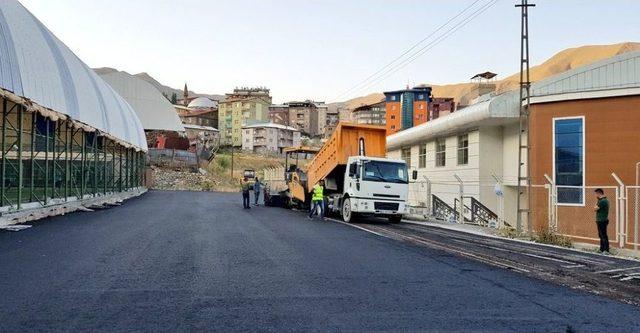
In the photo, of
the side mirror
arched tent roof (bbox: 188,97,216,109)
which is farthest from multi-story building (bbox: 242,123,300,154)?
the side mirror

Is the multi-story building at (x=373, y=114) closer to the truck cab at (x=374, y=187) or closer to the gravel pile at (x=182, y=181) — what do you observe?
the gravel pile at (x=182, y=181)

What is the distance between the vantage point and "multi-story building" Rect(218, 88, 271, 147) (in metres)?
122

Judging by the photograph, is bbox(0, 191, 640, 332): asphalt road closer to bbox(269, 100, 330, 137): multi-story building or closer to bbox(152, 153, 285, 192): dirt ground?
bbox(152, 153, 285, 192): dirt ground

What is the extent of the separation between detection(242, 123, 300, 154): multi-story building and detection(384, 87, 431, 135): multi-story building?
23.9m

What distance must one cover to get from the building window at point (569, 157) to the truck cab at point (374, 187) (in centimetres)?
652

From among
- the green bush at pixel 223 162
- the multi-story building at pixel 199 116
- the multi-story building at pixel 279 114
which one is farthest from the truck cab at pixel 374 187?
the multi-story building at pixel 279 114

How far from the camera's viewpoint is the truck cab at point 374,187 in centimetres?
1989

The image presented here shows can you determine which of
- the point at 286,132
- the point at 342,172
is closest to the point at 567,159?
the point at 342,172

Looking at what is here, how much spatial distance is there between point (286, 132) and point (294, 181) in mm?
86757

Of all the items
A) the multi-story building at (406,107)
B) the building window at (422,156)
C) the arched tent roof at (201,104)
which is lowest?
the building window at (422,156)

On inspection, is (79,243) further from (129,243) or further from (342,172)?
(342,172)

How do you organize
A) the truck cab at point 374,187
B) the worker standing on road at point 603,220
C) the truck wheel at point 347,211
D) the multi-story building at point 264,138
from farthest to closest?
the multi-story building at point 264,138 < the truck wheel at point 347,211 < the truck cab at point 374,187 < the worker standing on road at point 603,220

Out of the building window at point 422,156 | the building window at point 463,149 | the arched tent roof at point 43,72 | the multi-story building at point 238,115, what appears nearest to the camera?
the arched tent roof at point 43,72

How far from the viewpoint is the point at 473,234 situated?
17594 mm
